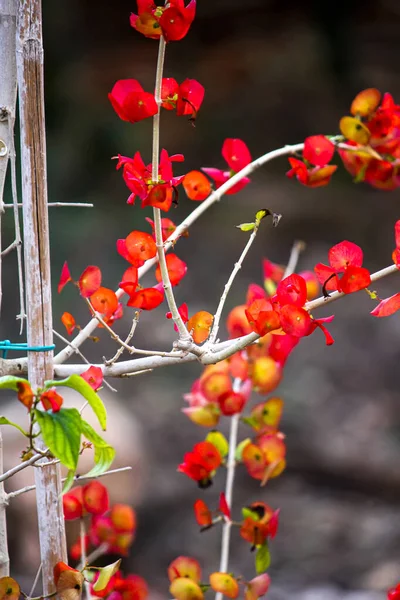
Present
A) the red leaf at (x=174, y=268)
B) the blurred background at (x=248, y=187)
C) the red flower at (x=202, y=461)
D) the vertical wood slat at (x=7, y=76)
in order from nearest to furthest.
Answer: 1. the vertical wood slat at (x=7, y=76)
2. the red leaf at (x=174, y=268)
3. the red flower at (x=202, y=461)
4. the blurred background at (x=248, y=187)

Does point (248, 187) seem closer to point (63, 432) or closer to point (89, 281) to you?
point (89, 281)

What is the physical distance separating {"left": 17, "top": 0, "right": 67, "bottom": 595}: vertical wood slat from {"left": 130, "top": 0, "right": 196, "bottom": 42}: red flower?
0.28ft

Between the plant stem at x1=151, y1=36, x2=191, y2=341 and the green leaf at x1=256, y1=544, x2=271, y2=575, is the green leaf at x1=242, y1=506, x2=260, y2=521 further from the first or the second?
the plant stem at x1=151, y1=36, x2=191, y2=341

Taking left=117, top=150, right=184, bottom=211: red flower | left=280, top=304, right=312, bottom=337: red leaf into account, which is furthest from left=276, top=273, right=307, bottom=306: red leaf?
left=117, top=150, right=184, bottom=211: red flower

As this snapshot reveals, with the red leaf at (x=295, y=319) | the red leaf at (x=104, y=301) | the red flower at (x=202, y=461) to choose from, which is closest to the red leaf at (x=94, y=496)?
the red flower at (x=202, y=461)

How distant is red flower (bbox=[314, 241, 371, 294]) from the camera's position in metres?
0.50

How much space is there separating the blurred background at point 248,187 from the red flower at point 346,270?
1272mm

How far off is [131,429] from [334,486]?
533 millimetres

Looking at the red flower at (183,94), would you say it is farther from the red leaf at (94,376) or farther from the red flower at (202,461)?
the red flower at (202,461)

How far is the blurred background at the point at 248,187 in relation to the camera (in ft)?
6.17

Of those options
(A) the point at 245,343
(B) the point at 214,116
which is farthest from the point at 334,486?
(B) the point at 214,116

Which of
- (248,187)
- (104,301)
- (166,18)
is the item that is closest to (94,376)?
(104,301)

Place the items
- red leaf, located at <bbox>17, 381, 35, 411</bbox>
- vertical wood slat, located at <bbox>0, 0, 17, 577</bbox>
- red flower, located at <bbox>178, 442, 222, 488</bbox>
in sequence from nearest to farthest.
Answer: red leaf, located at <bbox>17, 381, 35, 411</bbox> < vertical wood slat, located at <bbox>0, 0, 17, 577</bbox> < red flower, located at <bbox>178, 442, 222, 488</bbox>

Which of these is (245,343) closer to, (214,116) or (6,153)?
(6,153)
